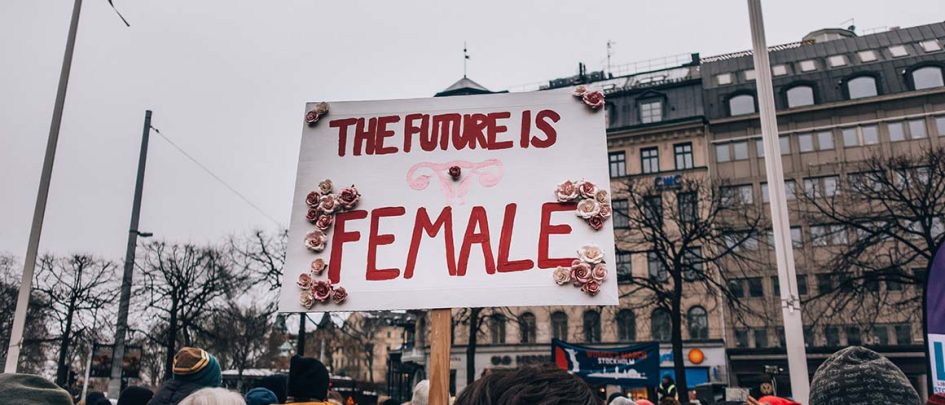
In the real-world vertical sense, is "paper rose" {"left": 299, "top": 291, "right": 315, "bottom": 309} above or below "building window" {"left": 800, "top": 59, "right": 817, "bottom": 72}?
below

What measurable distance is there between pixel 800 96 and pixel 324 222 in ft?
138

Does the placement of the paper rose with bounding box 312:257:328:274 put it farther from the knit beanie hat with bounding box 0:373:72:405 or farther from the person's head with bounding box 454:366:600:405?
the person's head with bounding box 454:366:600:405

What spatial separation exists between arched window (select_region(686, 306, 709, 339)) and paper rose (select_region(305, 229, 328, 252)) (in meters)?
35.9

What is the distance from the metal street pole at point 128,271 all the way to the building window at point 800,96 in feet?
118

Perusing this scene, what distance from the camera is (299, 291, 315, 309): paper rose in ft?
14.3

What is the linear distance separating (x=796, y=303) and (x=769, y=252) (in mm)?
33137

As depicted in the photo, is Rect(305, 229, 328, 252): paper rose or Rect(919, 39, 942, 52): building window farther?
Rect(919, 39, 942, 52): building window

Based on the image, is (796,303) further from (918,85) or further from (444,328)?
(918,85)

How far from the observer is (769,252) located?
3612cm

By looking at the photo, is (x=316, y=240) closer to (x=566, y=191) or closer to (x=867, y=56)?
(x=566, y=191)

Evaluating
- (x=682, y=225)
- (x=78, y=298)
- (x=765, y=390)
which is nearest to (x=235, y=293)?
(x=78, y=298)

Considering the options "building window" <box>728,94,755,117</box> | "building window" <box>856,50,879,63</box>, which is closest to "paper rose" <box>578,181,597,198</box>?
"building window" <box>728,94,755,117</box>

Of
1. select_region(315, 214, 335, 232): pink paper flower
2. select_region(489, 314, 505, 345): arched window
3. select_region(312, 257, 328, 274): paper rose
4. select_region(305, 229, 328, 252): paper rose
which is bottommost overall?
select_region(312, 257, 328, 274): paper rose

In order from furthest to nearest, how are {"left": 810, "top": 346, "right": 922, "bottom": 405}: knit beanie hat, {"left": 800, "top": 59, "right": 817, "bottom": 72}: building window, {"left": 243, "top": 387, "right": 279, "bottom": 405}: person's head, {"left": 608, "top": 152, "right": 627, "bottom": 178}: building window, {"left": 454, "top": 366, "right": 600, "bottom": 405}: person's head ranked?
{"left": 608, "top": 152, "right": 627, "bottom": 178}: building window, {"left": 800, "top": 59, "right": 817, "bottom": 72}: building window, {"left": 243, "top": 387, "right": 279, "bottom": 405}: person's head, {"left": 810, "top": 346, "right": 922, "bottom": 405}: knit beanie hat, {"left": 454, "top": 366, "right": 600, "bottom": 405}: person's head
